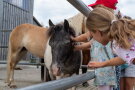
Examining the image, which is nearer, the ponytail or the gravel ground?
the ponytail

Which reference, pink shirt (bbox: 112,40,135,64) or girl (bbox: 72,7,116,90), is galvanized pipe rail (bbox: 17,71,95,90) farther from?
girl (bbox: 72,7,116,90)

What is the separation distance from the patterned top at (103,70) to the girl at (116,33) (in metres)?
0.38

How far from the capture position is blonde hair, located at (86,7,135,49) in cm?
154

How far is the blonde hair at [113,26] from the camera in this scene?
1.54m

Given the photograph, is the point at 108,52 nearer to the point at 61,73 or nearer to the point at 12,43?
the point at 61,73

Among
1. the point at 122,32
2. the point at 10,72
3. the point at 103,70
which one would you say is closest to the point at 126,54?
the point at 122,32

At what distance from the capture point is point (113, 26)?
5.11 feet

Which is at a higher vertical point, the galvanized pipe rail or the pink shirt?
the pink shirt

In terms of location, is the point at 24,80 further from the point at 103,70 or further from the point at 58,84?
the point at 58,84

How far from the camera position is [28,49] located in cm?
503

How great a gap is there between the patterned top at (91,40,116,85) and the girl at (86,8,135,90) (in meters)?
0.38

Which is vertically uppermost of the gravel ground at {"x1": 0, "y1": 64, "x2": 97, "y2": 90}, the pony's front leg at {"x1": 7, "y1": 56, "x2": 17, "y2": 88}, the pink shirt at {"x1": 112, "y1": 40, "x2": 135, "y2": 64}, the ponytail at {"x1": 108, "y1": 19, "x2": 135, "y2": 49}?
the ponytail at {"x1": 108, "y1": 19, "x2": 135, "y2": 49}

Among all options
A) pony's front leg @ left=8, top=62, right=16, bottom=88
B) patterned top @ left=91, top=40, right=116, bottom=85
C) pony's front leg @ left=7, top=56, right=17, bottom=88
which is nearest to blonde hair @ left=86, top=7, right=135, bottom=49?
patterned top @ left=91, top=40, right=116, bottom=85

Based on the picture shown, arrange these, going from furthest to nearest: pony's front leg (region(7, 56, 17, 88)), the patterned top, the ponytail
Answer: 1. pony's front leg (region(7, 56, 17, 88))
2. the patterned top
3. the ponytail
